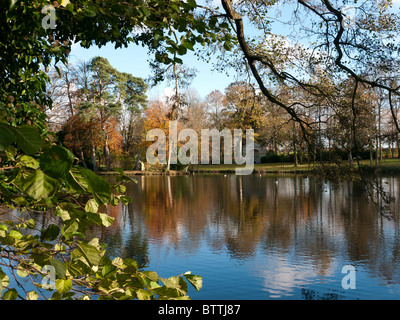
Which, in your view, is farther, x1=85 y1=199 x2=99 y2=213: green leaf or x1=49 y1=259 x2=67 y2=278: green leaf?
x1=85 y1=199 x2=99 y2=213: green leaf

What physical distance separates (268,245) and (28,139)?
10109 millimetres

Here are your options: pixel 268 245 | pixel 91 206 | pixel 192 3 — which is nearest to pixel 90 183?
pixel 91 206

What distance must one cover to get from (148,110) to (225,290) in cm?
3384

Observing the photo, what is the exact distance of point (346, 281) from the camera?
7.80 m

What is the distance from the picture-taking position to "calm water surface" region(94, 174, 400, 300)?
7.56 meters

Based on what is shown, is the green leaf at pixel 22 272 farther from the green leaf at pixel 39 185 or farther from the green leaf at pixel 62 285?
the green leaf at pixel 39 185

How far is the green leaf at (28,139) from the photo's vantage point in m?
0.93

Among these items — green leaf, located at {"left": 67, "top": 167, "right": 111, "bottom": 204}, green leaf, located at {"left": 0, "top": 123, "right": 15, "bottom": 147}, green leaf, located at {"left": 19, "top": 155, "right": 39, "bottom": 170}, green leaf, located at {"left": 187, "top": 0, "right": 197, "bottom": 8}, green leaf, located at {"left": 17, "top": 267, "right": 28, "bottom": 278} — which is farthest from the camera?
green leaf, located at {"left": 187, "top": 0, "right": 197, "bottom": 8}

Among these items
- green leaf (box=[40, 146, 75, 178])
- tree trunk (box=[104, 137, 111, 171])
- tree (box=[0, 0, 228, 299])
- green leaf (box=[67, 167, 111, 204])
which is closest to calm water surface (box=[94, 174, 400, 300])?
tree (box=[0, 0, 228, 299])

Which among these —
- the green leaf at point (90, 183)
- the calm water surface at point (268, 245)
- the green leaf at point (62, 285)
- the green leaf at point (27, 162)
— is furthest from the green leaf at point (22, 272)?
the calm water surface at point (268, 245)

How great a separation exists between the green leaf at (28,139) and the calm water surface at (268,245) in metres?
6.44

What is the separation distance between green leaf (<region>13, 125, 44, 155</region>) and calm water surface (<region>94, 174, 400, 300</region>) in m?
6.44

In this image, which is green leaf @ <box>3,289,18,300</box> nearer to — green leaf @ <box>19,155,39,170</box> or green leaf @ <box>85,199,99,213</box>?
green leaf @ <box>85,199,99,213</box>

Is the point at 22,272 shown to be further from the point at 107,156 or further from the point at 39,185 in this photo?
the point at 107,156
